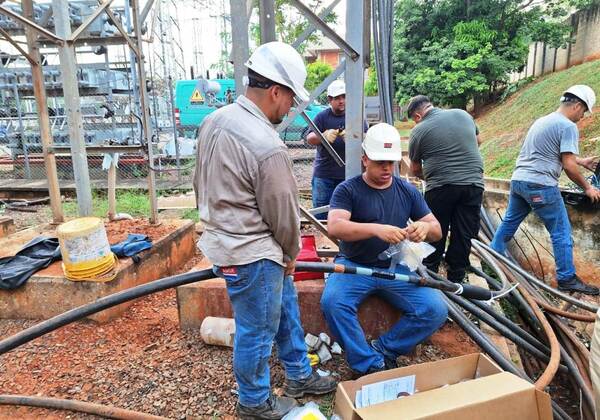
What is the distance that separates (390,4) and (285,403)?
3164 millimetres

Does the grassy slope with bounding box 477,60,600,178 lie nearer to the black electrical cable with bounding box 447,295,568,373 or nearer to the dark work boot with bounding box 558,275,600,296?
the dark work boot with bounding box 558,275,600,296

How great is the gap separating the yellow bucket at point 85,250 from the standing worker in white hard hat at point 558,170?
4333 mm

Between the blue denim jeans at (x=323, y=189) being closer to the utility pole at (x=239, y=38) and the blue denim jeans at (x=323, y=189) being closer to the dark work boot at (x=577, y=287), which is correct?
the utility pole at (x=239, y=38)

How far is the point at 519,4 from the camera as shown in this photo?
16031mm

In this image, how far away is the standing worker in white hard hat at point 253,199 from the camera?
6.15 ft

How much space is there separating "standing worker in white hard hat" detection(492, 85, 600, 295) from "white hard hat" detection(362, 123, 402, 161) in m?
2.52

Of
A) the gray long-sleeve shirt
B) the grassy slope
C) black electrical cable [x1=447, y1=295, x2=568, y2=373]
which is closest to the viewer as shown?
the gray long-sleeve shirt

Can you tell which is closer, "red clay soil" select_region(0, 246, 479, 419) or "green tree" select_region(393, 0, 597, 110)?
"red clay soil" select_region(0, 246, 479, 419)

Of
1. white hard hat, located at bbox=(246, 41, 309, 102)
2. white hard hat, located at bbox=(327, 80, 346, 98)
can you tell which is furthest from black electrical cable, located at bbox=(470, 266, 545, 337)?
white hard hat, located at bbox=(246, 41, 309, 102)

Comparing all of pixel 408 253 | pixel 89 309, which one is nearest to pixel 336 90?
pixel 408 253

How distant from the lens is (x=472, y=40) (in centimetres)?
1587

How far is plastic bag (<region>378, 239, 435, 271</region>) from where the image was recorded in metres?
2.67

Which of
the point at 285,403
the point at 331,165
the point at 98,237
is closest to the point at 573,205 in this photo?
the point at 331,165

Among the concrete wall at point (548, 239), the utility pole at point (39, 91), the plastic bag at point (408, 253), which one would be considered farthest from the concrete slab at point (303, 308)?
the concrete wall at point (548, 239)
